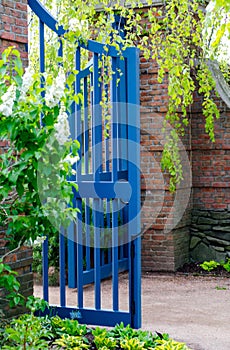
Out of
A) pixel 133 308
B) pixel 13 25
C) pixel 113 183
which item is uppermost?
pixel 13 25

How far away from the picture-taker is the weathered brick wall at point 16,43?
4.66 meters

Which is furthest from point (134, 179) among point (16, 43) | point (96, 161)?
point (16, 43)

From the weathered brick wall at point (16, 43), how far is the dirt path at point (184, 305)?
1.19 m

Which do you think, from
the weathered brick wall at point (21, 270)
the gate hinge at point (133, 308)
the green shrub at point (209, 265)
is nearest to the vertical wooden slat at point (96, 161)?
the gate hinge at point (133, 308)

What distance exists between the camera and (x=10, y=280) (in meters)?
4.01

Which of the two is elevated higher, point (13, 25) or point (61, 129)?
point (13, 25)

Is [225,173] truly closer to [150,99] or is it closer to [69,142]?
[150,99]

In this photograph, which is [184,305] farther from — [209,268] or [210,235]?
[210,235]

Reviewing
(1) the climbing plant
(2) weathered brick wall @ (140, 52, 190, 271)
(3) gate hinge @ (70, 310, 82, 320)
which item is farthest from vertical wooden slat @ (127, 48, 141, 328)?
(2) weathered brick wall @ (140, 52, 190, 271)

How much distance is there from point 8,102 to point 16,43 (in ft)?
4.53

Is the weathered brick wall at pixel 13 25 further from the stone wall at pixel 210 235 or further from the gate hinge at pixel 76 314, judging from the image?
the stone wall at pixel 210 235

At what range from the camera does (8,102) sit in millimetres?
3578

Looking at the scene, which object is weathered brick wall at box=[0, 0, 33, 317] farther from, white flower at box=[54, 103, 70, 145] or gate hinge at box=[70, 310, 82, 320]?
white flower at box=[54, 103, 70, 145]

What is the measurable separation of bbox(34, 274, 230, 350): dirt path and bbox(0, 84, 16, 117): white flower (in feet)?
7.82
